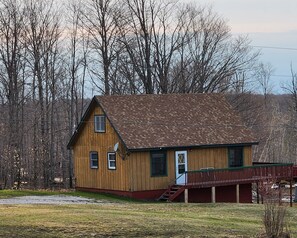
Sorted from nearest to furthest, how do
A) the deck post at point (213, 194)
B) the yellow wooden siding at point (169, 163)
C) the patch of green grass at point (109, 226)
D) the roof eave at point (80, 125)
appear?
1. the patch of green grass at point (109, 226)
2. the yellow wooden siding at point (169, 163)
3. the deck post at point (213, 194)
4. the roof eave at point (80, 125)

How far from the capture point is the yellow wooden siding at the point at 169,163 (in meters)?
38.1

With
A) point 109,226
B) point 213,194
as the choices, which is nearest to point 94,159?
point 213,194

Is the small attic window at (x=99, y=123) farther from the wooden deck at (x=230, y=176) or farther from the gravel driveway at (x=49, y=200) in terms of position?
the gravel driveway at (x=49, y=200)

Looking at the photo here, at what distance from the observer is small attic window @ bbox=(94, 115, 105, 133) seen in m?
40.4

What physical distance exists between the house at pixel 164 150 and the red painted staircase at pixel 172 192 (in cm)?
6

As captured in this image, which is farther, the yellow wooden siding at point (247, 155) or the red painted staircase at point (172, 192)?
the yellow wooden siding at point (247, 155)

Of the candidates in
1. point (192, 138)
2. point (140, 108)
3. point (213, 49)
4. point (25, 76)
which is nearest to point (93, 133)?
point (140, 108)

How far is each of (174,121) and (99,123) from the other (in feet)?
15.4

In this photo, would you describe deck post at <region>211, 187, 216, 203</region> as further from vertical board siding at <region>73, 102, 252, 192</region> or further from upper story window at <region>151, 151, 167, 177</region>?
upper story window at <region>151, 151, 167, 177</region>

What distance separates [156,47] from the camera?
59.8 m

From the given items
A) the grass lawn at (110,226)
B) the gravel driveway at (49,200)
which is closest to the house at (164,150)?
the gravel driveway at (49,200)

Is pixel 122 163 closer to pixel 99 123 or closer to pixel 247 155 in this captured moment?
pixel 99 123

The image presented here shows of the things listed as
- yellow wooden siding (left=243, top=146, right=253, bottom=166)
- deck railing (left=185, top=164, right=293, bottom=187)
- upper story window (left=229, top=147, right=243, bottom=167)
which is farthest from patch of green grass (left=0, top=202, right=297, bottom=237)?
yellow wooden siding (left=243, top=146, right=253, bottom=166)

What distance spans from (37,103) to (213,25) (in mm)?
18823
